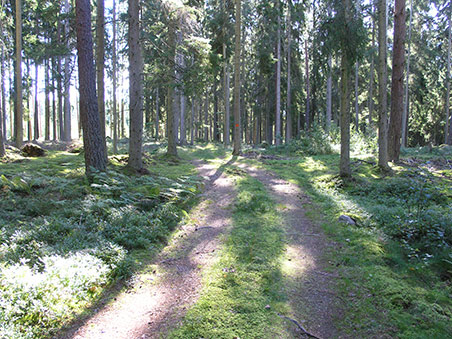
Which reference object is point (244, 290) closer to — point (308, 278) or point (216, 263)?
point (216, 263)

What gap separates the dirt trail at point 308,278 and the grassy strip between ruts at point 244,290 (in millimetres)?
167

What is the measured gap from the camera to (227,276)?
4.32m

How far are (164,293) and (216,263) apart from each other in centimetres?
107

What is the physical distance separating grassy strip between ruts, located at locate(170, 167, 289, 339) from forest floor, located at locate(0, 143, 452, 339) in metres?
0.02

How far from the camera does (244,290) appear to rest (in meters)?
3.96

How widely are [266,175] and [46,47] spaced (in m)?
11.3

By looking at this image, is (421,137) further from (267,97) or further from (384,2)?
(384,2)

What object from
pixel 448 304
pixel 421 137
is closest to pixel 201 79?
pixel 448 304

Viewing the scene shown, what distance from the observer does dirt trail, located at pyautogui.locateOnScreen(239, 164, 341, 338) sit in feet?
11.1

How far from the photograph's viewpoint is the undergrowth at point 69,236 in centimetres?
316

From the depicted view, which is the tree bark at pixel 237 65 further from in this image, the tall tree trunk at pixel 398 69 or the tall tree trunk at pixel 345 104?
the tall tree trunk at pixel 345 104

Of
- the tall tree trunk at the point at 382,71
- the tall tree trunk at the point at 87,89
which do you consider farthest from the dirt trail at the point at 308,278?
the tall tree trunk at the point at 87,89

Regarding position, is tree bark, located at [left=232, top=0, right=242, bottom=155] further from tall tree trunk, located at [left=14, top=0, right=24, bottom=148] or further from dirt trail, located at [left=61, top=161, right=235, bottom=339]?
dirt trail, located at [left=61, top=161, right=235, bottom=339]

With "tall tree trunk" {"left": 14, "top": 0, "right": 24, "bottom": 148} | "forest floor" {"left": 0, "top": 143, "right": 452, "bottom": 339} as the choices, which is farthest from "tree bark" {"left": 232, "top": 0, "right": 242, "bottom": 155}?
"tall tree trunk" {"left": 14, "top": 0, "right": 24, "bottom": 148}
